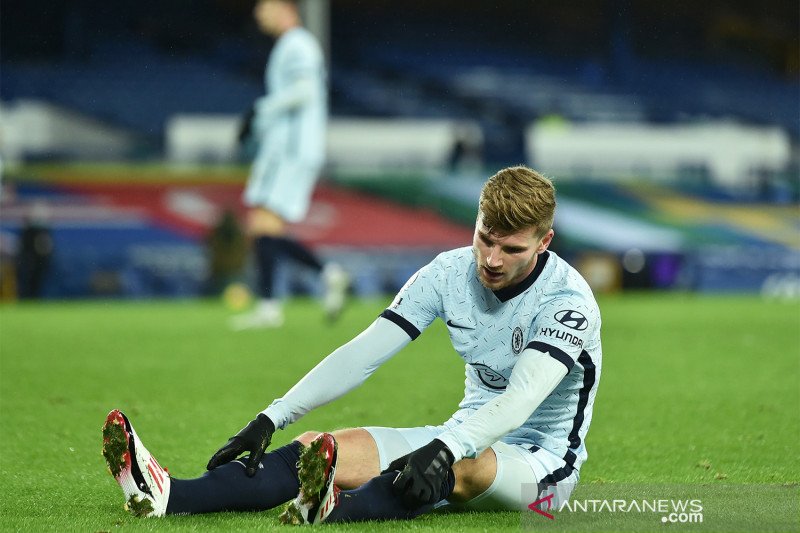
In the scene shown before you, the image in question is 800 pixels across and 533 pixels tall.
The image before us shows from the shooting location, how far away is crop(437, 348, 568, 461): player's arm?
11.3 feet

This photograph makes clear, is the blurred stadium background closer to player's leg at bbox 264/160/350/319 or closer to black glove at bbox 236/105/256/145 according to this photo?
player's leg at bbox 264/160/350/319

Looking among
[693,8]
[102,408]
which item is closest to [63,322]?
[102,408]

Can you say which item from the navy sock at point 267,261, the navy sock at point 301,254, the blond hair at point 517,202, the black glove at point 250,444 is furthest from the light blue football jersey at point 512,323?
the navy sock at point 267,261

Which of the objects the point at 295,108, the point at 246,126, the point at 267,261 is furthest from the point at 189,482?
the point at 295,108

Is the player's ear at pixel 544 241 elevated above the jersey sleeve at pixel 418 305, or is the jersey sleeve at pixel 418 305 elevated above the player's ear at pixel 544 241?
the player's ear at pixel 544 241

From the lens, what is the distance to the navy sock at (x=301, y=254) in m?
10.8

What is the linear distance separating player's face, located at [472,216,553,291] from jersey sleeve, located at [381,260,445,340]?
26 centimetres

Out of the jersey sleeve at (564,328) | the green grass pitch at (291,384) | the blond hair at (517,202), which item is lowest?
the green grass pitch at (291,384)

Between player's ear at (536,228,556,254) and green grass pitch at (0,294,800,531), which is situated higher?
player's ear at (536,228,556,254)

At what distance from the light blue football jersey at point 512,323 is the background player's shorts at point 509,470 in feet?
0.18

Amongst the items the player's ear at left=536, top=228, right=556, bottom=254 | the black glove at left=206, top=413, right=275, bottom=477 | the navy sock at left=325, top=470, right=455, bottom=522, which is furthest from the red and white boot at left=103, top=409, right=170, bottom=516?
the player's ear at left=536, top=228, right=556, bottom=254

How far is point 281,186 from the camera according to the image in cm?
1134

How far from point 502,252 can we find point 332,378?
64 cm

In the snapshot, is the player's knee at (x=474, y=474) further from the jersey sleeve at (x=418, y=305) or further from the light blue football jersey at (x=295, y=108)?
the light blue football jersey at (x=295, y=108)
